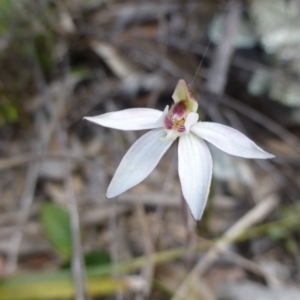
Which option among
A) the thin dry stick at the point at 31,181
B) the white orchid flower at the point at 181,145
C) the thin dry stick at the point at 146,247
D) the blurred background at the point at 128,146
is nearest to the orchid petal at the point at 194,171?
the white orchid flower at the point at 181,145

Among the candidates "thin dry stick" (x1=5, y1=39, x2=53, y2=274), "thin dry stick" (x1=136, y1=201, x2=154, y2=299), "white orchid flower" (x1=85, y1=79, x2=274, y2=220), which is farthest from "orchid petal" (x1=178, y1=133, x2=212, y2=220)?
"thin dry stick" (x1=5, y1=39, x2=53, y2=274)

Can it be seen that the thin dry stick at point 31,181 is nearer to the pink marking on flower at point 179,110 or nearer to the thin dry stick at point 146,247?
the thin dry stick at point 146,247

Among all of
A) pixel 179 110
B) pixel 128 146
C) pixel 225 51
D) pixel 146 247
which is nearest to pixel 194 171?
pixel 179 110

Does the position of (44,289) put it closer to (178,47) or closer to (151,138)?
(151,138)

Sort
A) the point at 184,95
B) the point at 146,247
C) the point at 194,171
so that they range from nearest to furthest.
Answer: the point at 194,171 < the point at 184,95 < the point at 146,247

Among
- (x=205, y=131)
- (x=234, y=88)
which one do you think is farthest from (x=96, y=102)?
(x=205, y=131)

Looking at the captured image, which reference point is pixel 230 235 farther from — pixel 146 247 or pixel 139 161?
pixel 139 161
